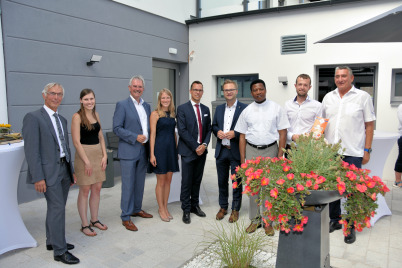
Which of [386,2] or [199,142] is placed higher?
[386,2]

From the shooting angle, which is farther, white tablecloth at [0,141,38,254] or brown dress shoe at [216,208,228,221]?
brown dress shoe at [216,208,228,221]

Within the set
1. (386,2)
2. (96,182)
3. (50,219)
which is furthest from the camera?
(386,2)

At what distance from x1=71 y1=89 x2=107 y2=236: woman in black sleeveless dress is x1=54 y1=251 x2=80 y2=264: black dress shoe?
579 mm

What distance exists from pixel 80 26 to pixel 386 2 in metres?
5.33

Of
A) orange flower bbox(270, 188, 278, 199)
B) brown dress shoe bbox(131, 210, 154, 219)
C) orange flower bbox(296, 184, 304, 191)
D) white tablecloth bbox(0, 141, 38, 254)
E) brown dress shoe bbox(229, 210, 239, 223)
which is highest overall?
→ orange flower bbox(296, 184, 304, 191)

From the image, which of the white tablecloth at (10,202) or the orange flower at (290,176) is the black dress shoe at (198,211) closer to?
the white tablecloth at (10,202)

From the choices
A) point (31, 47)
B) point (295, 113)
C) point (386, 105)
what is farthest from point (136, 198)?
point (386, 105)

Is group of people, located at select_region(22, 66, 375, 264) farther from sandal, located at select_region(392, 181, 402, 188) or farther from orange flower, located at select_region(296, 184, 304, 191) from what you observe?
sandal, located at select_region(392, 181, 402, 188)

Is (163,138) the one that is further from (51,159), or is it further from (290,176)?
(290,176)

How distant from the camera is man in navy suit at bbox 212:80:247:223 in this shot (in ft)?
12.5

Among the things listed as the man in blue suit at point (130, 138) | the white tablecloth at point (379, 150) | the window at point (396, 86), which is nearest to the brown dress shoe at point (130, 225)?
the man in blue suit at point (130, 138)

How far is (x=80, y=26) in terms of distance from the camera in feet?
17.5

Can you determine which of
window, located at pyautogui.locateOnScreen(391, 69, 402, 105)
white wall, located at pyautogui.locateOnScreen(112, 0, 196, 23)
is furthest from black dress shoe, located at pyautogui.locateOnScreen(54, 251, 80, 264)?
window, located at pyautogui.locateOnScreen(391, 69, 402, 105)

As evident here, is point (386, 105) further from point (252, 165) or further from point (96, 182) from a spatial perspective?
point (96, 182)
